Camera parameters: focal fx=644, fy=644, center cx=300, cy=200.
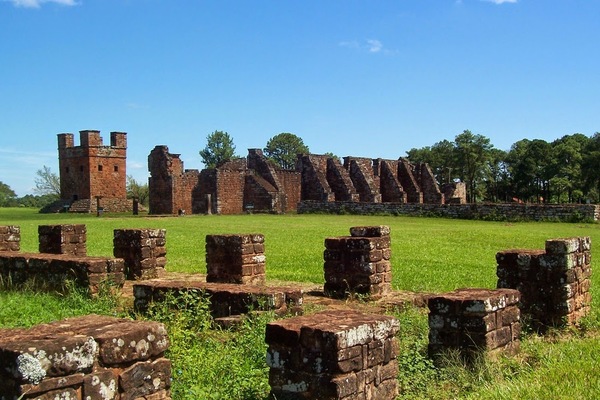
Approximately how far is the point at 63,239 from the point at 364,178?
34937 millimetres

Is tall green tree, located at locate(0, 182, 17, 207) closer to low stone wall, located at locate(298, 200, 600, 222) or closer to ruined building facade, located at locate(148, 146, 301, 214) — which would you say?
ruined building facade, located at locate(148, 146, 301, 214)

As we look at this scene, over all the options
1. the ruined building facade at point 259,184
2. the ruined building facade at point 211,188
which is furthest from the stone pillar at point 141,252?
the ruined building facade at point 259,184

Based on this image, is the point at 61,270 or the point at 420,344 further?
the point at 61,270

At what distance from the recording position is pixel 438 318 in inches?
265

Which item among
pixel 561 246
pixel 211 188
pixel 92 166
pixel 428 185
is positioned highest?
pixel 92 166

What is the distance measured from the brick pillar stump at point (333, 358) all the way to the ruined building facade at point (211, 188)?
34526 millimetres

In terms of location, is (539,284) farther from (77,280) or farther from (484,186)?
(484,186)

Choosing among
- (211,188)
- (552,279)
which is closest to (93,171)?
(211,188)

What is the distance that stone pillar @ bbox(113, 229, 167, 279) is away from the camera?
41.0ft

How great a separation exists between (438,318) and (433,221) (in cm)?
2597

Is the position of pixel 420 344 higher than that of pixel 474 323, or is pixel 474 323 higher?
pixel 474 323

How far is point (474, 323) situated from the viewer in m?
6.48

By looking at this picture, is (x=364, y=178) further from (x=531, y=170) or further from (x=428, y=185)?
(x=531, y=170)

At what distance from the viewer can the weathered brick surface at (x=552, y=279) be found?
27.2 feet
